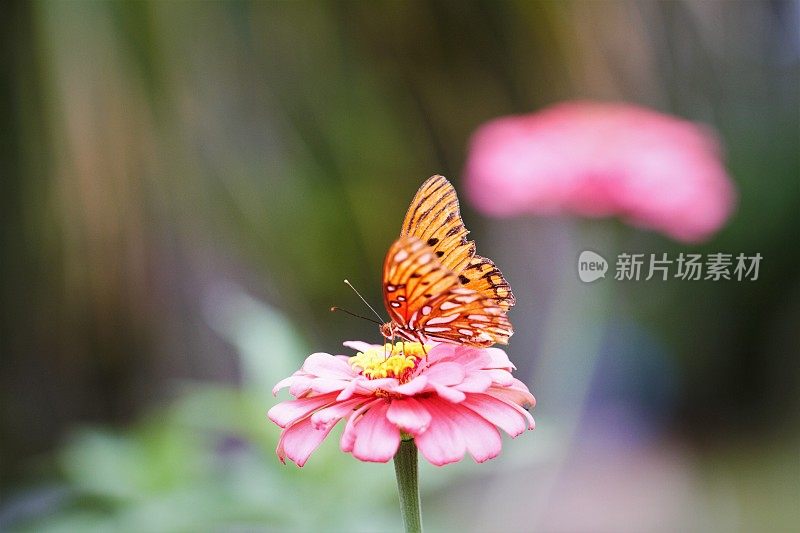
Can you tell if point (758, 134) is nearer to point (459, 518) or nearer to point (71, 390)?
point (459, 518)

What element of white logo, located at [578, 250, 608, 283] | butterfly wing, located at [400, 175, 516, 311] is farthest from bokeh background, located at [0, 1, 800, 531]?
butterfly wing, located at [400, 175, 516, 311]

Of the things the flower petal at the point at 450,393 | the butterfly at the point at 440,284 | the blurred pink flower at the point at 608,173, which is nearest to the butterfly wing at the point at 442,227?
the butterfly at the point at 440,284

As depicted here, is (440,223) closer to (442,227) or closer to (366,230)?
(442,227)

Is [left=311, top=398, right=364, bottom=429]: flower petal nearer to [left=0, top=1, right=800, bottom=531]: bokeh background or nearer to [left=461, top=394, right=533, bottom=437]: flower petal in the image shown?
[left=461, top=394, right=533, bottom=437]: flower petal

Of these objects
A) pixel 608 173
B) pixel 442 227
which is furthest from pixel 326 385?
pixel 608 173

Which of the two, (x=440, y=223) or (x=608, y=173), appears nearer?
(x=440, y=223)

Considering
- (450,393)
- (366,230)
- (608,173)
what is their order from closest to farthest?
(450,393)
(608,173)
(366,230)
